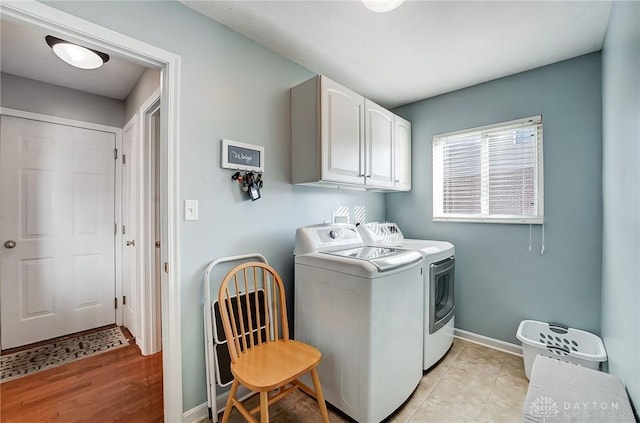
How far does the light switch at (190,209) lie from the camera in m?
1.55

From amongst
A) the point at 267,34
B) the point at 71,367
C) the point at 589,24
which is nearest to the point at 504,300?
the point at 589,24

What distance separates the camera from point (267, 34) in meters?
1.81

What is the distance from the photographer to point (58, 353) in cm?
232

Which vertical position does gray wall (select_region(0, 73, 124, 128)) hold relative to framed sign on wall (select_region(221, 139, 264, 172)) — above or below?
above

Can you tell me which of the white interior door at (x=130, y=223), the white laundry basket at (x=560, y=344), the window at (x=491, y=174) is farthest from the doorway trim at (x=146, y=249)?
the white laundry basket at (x=560, y=344)

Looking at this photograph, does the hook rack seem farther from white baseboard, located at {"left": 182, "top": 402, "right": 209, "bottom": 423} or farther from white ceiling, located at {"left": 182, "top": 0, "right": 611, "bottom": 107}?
white baseboard, located at {"left": 182, "top": 402, "right": 209, "bottom": 423}

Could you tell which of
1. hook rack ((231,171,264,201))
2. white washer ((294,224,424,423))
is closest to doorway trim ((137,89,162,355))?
hook rack ((231,171,264,201))

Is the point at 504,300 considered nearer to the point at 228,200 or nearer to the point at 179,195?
the point at 228,200

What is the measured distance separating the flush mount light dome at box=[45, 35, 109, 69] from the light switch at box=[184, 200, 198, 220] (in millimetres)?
1277

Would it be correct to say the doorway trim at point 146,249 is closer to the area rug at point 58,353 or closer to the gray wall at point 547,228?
the area rug at point 58,353

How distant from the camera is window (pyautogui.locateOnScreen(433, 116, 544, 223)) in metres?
2.26

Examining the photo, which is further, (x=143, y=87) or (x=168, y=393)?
(x=143, y=87)

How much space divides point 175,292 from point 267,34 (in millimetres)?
1733

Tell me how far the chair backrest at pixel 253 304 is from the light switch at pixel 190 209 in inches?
15.4
